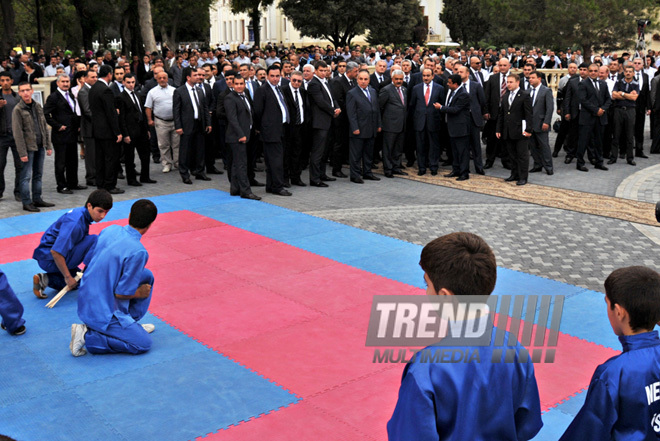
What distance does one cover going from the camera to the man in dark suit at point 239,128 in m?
11.5

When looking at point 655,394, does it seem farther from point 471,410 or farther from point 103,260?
point 103,260

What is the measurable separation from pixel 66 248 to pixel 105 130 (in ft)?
17.5

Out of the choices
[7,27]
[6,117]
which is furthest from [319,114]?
[7,27]

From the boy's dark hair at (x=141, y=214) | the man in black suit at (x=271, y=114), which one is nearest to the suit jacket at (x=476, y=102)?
the man in black suit at (x=271, y=114)

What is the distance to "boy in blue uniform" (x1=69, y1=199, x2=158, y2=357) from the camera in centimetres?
572

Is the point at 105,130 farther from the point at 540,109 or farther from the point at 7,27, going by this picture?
the point at 7,27

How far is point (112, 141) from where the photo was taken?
12.0m

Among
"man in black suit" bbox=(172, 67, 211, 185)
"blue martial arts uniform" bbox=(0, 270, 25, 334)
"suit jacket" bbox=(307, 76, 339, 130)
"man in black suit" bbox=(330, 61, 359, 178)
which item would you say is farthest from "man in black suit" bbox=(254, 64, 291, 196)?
"blue martial arts uniform" bbox=(0, 270, 25, 334)

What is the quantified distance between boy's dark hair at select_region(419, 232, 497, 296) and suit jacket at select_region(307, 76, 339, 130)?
10.1 m

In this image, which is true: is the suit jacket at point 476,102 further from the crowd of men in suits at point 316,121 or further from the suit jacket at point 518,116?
the suit jacket at point 518,116

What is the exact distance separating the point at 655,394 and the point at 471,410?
0.97 meters

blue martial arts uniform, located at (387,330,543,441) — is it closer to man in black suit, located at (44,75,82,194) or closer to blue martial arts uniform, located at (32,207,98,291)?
blue martial arts uniform, located at (32,207,98,291)

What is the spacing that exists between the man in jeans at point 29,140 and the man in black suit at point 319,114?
447cm

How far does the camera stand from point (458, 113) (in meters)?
13.1
